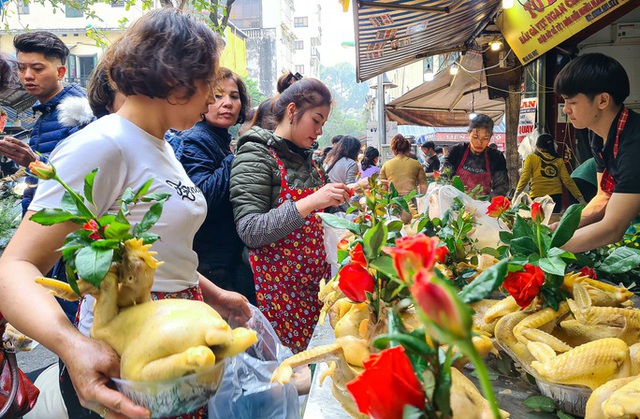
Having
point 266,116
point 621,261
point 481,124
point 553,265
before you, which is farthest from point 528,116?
point 553,265

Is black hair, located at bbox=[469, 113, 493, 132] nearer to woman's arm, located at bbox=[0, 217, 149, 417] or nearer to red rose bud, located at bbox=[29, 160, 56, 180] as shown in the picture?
woman's arm, located at bbox=[0, 217, 149, 417]

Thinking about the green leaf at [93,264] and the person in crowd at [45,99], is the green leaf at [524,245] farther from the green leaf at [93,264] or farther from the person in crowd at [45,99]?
the person in crowd at [45,99]

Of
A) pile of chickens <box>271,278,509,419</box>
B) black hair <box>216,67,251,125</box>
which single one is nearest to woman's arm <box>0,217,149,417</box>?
pile of chickens <box>271,278,509,419</box>

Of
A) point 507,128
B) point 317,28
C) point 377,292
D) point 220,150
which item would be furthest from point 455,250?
point 317,28

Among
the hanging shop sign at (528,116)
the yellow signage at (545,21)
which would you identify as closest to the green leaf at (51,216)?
the yellow signage at (545,21)

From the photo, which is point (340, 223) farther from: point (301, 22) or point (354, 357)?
point (301, 22)

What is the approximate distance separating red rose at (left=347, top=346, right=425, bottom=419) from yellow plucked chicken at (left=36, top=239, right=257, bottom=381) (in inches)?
14.9

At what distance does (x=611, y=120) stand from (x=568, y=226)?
133 centimetres

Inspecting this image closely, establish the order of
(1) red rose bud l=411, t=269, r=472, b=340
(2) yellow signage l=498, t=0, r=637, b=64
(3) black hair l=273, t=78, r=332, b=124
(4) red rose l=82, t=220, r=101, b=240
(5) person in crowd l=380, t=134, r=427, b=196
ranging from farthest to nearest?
(5) person in crowd l=380, t=134, r=427, b=196 < (2) yellow signage l=498, t=0, r=637, b=64 < (3) black hair l=273, t=78, r=332, b=124 < (4) red rose l=82, t=220, r=101, b=240 < (1) red rose bud l=411, t=269, r=472, b=340

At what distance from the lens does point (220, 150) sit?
2770 millimetres

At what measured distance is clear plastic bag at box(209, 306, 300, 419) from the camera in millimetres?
1604

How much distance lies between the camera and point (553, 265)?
1256 millimetres

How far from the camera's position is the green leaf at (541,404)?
116 cm

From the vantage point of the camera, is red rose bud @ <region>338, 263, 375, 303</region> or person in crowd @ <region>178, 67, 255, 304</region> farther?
person in crowd @ <region>178, 67, 255, 304</region>
